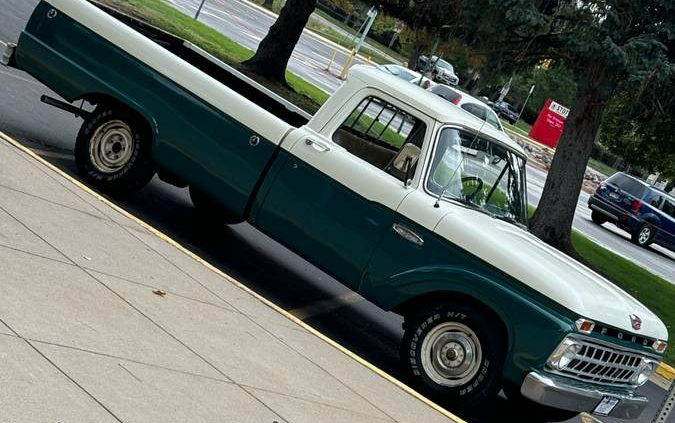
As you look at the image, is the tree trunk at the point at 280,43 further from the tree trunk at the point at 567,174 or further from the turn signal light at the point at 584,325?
the turn signal light at the point at 584,325

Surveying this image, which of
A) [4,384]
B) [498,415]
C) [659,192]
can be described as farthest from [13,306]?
[659,192]

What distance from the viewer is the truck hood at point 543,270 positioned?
757 centimetres

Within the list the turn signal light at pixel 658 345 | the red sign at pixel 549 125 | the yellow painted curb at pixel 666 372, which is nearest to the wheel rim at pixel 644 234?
the red sign at pixel 549 125

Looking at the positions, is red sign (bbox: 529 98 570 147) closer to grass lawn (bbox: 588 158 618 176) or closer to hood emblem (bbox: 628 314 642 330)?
grass lawn (bbox: 588 158 618 176)

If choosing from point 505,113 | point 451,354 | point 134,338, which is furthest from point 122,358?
point 505,113

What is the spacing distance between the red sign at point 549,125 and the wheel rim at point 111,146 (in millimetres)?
45072

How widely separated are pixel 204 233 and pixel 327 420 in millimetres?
4591

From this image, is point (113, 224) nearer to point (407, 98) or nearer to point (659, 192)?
point (407, 98)

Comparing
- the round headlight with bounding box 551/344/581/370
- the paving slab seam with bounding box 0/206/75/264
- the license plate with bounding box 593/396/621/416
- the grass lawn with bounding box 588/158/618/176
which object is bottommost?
the paving slab seam with bounding box 0/206/75/264

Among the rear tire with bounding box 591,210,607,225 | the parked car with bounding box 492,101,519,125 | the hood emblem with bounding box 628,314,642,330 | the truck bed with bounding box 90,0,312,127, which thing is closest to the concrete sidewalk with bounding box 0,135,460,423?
the hood emblem with bounding box 628,314,642,330

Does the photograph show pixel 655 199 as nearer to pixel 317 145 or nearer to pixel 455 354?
pixel 317 145

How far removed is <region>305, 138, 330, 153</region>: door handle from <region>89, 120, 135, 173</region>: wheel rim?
189 cm

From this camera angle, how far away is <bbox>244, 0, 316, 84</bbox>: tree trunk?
2552 cm

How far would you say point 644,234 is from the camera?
33781 mm
